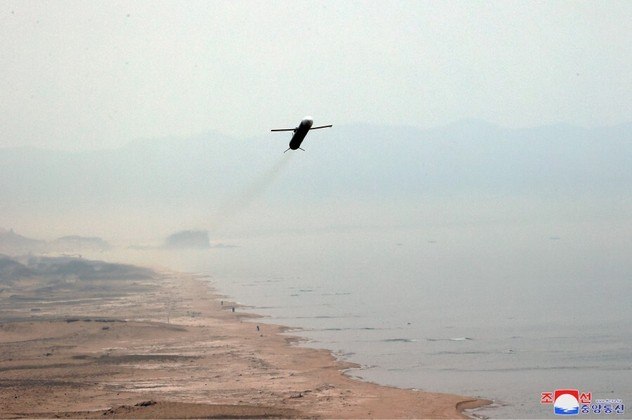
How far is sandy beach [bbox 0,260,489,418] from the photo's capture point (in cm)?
6234

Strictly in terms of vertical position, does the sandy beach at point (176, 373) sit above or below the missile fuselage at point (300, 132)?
below

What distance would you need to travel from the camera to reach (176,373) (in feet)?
256

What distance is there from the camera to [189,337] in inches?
4126

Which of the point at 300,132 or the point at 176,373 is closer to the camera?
the point at 300,132

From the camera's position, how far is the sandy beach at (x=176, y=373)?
62.3 metres

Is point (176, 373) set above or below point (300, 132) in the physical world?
below

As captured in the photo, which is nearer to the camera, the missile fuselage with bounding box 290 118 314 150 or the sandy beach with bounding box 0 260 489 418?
the missile fuselage with bounding box 290 118 314 150

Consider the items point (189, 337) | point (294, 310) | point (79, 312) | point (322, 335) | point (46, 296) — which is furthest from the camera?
point (46, 296)

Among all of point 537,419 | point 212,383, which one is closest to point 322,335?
point 212,383

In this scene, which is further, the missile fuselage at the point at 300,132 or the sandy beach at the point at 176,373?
the sandy beach at the point at 176,373

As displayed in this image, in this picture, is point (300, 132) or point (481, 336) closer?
point (300, 132)

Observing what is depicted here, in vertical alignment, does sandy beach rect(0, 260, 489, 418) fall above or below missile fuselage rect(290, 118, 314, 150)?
below

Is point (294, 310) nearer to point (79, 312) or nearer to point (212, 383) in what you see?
point (79, 312)

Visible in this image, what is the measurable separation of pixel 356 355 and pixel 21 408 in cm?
4075
